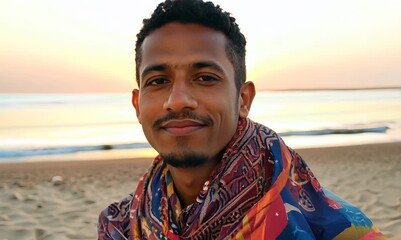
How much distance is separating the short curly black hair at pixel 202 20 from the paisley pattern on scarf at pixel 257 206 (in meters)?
0.28

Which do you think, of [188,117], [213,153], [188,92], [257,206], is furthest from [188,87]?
[257,206]

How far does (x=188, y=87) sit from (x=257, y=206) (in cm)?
53

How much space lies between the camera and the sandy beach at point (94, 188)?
4770 mm

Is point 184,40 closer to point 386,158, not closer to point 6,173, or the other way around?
point 6,173

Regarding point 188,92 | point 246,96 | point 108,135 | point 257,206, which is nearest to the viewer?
point 257,206

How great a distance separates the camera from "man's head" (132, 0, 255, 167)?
60.7 inches

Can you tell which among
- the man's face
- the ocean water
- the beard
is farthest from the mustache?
the ocean water

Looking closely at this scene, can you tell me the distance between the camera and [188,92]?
156 cm

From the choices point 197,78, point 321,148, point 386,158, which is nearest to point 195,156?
point 197,78

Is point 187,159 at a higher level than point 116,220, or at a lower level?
higher

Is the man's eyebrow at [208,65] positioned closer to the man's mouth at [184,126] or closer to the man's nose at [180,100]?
the man's nose at [180,100]

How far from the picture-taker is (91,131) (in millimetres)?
14938

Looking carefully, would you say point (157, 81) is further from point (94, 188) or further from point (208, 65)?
point (94, 188)

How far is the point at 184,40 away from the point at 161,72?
0.53 ft
